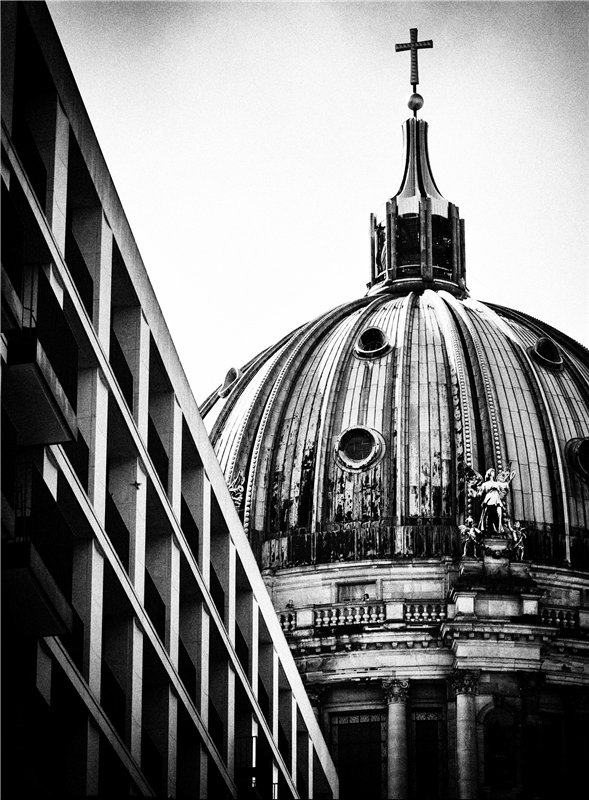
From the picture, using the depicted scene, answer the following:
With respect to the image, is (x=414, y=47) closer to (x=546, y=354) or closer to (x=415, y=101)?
(x=415, y=101)

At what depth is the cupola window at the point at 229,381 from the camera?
347ft

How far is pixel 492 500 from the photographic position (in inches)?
3664

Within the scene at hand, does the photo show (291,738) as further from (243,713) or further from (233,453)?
(233,453)

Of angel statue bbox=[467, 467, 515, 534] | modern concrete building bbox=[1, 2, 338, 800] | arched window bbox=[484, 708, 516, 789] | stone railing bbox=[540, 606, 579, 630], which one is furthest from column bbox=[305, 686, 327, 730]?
modern concrete building bbox=[1, 2, 338, 800]

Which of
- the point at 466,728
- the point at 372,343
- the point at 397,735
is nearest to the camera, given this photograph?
the point at 466,728

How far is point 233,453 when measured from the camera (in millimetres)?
101375

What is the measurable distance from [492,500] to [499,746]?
11014 mm

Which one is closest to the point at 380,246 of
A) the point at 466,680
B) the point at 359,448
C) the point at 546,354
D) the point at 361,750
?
the point at 546,354

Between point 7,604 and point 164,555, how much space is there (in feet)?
38.1

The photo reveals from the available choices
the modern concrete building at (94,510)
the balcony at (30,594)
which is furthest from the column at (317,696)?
the balcony at (30,594)

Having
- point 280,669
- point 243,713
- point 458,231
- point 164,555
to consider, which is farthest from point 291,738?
point 458,231

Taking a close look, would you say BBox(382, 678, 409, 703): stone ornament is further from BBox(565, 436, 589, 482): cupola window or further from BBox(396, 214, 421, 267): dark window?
BBox(396, 214, 421, 267): dark window

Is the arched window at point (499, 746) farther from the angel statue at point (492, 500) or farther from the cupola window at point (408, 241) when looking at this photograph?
the cupola window at point (408, 241)

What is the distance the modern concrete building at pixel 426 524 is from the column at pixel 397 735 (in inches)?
3.7
